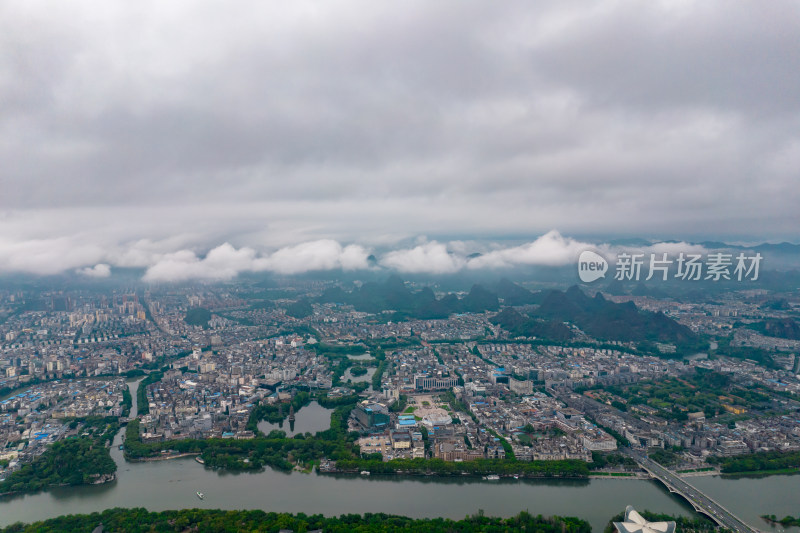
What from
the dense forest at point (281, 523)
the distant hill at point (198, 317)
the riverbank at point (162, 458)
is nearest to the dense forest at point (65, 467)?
the riverbank at point (162, 458)

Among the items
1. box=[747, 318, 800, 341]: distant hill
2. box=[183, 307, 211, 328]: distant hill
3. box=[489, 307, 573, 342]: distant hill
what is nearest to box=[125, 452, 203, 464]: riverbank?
box=[489, 307, 573, 342]: distant hill

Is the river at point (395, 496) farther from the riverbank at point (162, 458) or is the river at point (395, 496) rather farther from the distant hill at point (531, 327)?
the distant hill at point (531, 327)

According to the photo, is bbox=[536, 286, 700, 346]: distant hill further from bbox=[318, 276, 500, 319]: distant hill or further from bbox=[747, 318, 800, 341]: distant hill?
bbox=[318, 276, 500, 319]: distant hill

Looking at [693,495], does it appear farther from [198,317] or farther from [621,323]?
[198,317]

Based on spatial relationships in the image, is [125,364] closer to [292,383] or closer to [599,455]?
[292,383]

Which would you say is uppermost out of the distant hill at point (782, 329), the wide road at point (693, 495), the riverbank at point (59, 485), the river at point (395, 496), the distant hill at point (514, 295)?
the distant hill at point (782, 329)
